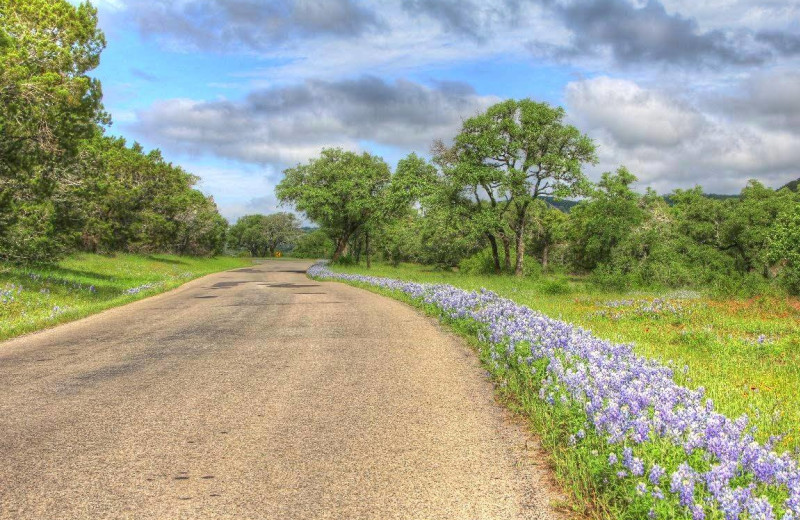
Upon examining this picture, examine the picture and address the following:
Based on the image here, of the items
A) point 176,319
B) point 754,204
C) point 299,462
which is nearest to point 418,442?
point 299,462

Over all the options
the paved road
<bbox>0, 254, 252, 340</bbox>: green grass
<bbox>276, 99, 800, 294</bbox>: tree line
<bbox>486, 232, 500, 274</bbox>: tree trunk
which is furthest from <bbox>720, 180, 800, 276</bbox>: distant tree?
the paved road

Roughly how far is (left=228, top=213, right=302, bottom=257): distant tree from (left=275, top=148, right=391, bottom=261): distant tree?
107m

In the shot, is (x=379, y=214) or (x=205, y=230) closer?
(x=379, y=214)

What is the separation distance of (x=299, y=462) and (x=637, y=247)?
5820 centimetres

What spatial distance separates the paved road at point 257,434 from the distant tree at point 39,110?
35.5 ft

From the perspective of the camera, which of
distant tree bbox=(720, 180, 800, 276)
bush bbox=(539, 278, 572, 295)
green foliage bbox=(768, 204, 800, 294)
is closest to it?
bush bbox=(539, 278, 572, 295)

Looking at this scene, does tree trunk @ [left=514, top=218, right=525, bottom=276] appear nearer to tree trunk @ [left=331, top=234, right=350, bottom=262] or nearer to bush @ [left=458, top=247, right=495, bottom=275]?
bush @ [left=458, top=247, right=495, bottom=275]

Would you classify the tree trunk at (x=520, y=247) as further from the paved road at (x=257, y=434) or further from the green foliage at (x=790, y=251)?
the paved road at (x=257, y=434)

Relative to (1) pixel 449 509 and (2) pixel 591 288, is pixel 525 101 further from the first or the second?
(1) pixel 449 509

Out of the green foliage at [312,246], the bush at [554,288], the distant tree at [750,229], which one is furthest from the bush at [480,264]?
the green foliage at [312,246]

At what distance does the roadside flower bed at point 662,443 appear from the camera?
3.44 m

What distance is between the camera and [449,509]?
4027 mm

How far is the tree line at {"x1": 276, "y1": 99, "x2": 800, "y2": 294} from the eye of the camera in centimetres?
3662

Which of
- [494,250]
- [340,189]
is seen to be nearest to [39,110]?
[340,189]
